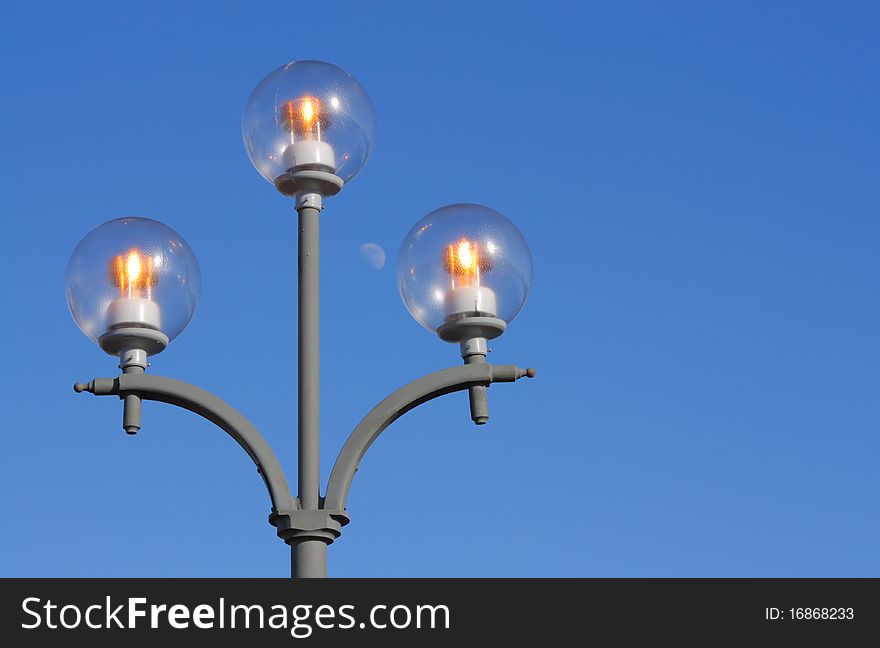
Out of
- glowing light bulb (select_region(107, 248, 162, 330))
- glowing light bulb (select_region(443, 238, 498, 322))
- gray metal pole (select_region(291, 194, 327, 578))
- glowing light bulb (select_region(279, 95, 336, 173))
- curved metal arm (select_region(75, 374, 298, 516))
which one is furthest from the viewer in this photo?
glowing light bulb (select_region(279, 95, 336, 173))

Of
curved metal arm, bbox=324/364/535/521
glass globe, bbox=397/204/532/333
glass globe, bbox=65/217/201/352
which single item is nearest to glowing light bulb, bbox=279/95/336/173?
glass globe, bbox=397/204/532/333

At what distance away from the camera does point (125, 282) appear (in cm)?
626

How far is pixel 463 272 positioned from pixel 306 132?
0.98 metres

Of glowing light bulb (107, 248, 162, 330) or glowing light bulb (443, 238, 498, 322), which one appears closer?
glowing light bulb (107, 248, 162, 330)

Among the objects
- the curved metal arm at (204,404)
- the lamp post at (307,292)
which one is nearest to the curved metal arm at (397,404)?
the lamp post at (307,292)

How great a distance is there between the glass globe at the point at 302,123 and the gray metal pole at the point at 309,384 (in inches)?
6.8

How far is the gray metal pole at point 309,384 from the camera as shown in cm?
586

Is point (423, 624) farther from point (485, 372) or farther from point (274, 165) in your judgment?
point (274, 165)

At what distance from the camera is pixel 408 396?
6.18 metres

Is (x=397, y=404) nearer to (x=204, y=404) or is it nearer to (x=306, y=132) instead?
(x=204, y=404)

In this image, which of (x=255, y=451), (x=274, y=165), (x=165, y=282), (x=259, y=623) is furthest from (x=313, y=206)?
(x=259, y=623)

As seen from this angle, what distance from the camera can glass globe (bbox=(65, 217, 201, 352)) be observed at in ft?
20.5

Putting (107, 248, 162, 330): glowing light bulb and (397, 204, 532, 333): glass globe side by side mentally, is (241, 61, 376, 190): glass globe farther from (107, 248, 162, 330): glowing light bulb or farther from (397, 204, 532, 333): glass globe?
(107, 248, 162, 330): glowing light bulb

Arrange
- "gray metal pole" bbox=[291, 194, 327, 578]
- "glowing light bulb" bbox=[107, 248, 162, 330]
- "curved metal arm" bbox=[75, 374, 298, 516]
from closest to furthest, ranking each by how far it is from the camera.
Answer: "gray metal pole" bbox=[291, 194, 327, 578]
"curved metal arm" bbox=[75, 374, 298, 516]
"glowing light bulb" bbox=[107, 248, 162, 330]
